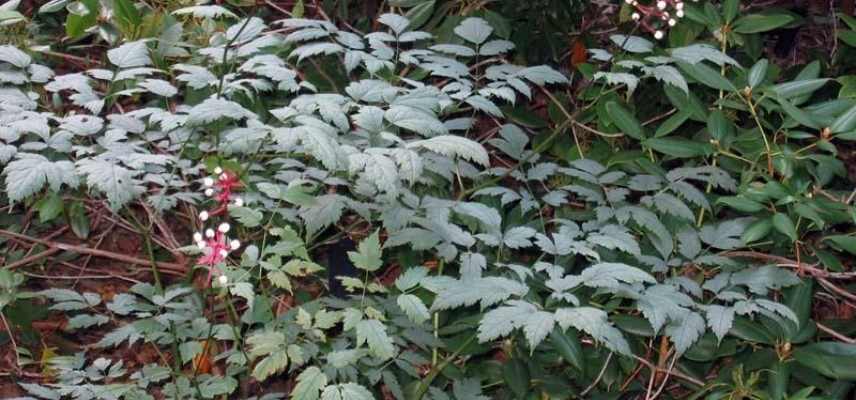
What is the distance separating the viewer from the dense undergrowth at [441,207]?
1.36 m

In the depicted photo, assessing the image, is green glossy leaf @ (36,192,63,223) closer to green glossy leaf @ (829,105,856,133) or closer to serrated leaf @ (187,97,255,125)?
serrated leaf @ (187,97,255,125)

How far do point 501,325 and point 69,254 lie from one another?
1.29m

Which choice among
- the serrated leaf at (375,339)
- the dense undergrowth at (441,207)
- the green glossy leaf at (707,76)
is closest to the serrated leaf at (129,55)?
the dense undergrowth at (441,207)

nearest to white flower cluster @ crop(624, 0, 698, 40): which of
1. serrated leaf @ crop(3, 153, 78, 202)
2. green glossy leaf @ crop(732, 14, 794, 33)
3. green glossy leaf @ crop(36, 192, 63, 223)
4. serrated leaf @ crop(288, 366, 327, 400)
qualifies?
green glossy leaf @ crop(732, 14, 794, 33)

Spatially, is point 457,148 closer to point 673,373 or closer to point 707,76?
point 707,76

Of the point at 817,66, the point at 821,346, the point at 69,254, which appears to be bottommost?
the point at 69,254

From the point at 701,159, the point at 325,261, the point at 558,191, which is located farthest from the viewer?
the point at 325,261

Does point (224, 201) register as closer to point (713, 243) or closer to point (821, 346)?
point (713, 243)

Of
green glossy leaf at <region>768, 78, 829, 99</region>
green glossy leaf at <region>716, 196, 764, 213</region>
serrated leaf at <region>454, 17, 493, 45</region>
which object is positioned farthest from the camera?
serrated leaf at <region>454, 17, 493, 45</region>

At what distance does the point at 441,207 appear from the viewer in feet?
4.88

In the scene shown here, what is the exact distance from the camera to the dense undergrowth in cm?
136

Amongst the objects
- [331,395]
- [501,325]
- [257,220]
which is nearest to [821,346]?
[501,325]

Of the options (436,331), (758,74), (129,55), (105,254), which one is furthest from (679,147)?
(105,254)

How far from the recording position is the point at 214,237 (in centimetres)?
137
